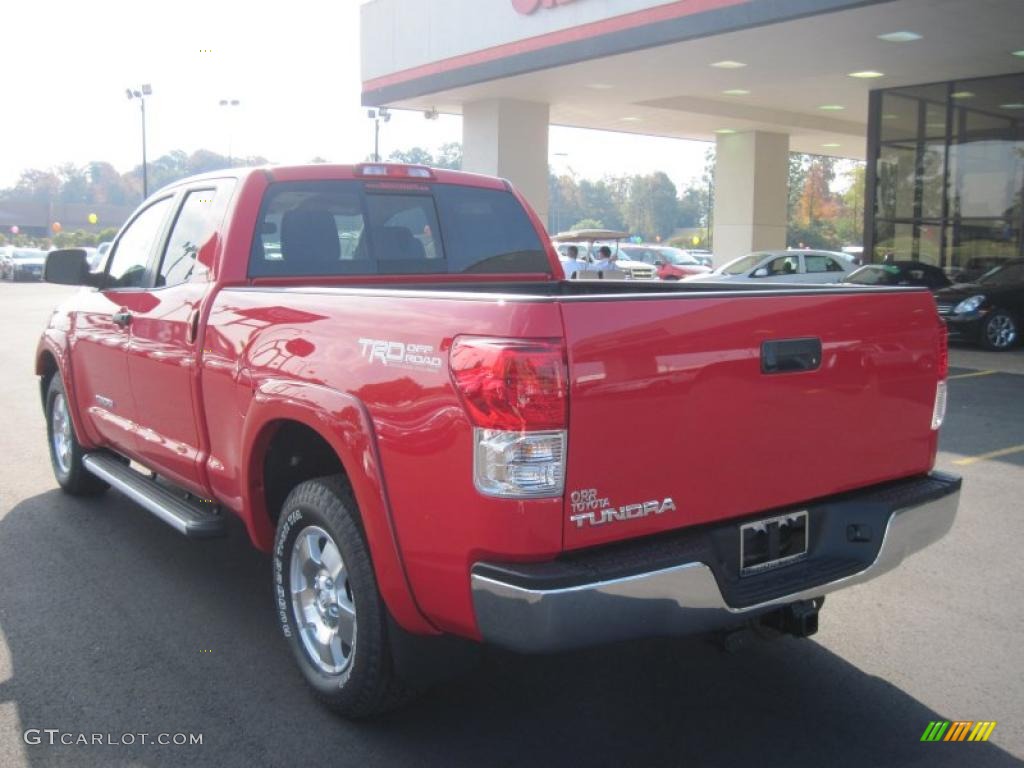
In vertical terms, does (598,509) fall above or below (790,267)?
below

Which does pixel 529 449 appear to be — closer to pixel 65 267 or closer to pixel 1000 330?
pixel 65 267

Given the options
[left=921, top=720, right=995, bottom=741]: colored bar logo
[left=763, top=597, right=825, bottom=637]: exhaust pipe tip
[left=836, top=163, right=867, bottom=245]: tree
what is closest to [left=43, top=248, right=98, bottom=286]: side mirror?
[left=763, top=597, right=825, bottom=637]: exhaust pipe tip

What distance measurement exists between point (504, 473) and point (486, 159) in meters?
21.0

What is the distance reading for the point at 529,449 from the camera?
2.86 m

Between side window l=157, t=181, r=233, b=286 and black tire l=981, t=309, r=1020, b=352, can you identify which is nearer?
side window l=157, t=181, r=233, b=286

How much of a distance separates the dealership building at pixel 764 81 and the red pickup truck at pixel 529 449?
1119 cm

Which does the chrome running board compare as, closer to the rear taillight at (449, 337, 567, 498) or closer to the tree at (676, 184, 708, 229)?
the rear taillight at (449, 337, 567, 498)

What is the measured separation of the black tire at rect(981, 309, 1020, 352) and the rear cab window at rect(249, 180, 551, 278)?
487 inches

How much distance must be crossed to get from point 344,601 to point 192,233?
239 centimetres

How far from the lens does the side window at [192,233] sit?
491 centimetres

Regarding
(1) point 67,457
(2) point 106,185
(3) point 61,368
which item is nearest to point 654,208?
(2) point 106,185

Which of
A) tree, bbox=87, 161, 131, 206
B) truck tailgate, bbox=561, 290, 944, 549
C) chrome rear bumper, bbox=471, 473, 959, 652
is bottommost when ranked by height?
chrome rear bumper, bbox=471, 473, 959, 652

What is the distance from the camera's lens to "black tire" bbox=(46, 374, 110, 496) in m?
6.59

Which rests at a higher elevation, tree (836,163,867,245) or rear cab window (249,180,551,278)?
tree (836,163,867,245)
